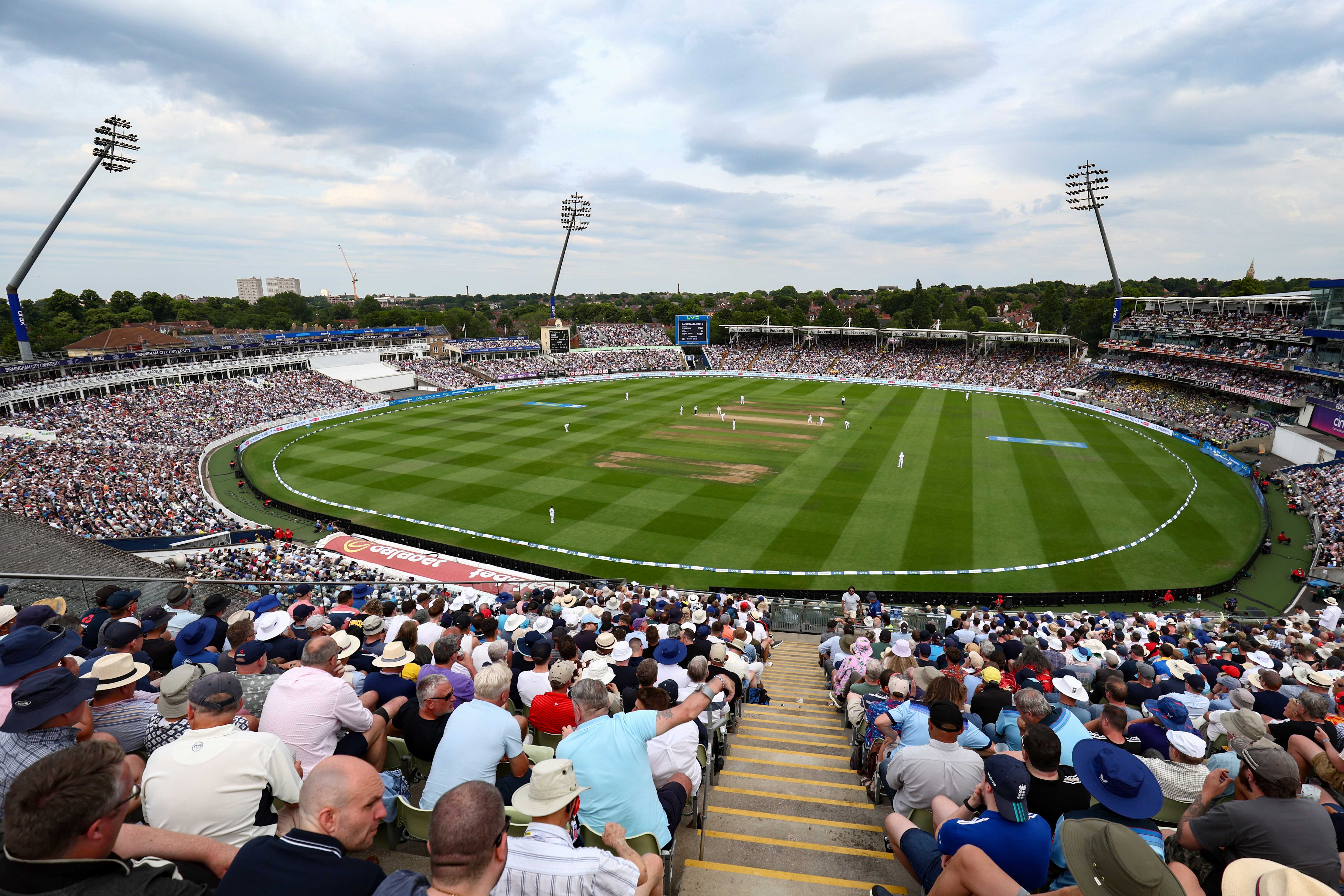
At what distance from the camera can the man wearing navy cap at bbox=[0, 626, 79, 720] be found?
4.83 m

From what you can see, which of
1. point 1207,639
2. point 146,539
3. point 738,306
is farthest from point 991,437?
point 738,306

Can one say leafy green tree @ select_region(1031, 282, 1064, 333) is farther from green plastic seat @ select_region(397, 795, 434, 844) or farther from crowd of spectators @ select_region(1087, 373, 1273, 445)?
green plastic seat @ select_region(397, 795, 434, 844)

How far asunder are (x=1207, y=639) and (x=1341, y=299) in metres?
43.1

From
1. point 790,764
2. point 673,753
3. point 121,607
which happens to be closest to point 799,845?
point 673,753

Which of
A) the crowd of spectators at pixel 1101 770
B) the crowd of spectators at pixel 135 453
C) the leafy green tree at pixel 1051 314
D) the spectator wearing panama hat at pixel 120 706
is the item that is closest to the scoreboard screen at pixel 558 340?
the crowd of spectators at pixel 135 453

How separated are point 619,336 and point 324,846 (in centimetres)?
9930

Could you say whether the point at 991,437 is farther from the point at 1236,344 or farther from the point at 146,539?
the point at 146,539

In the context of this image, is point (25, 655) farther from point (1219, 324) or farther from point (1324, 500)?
point (1219, 324)

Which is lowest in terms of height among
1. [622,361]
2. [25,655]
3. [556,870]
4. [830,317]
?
[556,870]

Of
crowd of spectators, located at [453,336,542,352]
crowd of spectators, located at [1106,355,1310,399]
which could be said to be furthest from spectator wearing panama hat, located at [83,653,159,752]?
crowd of spectators, located at [453,336,542,352]

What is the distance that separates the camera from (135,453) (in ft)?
121

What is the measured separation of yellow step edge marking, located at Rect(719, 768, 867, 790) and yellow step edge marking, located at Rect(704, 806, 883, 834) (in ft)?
2.88

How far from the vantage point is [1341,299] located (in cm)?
3906

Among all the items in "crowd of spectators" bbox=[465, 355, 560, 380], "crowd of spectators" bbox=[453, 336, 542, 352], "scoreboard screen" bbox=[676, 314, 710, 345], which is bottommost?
"crowd of spectators" bbox=[465, 355, 560, 380]
